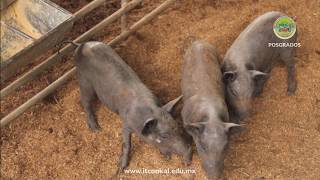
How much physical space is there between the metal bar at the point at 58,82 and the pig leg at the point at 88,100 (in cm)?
37

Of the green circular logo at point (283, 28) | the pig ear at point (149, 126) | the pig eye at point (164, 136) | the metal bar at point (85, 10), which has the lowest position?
the pig eye at point (164, 136)

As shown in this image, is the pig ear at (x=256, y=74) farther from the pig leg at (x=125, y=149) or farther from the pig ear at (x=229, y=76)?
the pig leg at (x=125, y=149)

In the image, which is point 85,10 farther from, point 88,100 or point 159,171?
point 159,171

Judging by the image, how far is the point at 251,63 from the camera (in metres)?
6.16

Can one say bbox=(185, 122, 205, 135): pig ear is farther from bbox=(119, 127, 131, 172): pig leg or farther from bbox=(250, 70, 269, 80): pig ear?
bbox=(250, 70, 269, 80): pig ear

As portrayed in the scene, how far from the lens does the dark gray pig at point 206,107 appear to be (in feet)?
17.1

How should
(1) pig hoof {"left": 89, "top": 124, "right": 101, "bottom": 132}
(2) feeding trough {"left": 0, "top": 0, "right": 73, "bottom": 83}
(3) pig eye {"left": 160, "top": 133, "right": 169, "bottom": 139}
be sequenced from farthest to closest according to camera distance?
(1) pig hoof {"left": 89, "top": 124, "right": 101, "bottom": 132}, (2) feeding trough {"left": 0, "top": 0, "right": 73, "bottom": 83}, (3) pig eye {"left": 160, "top": 133, "right": 169, "bottom": 139}

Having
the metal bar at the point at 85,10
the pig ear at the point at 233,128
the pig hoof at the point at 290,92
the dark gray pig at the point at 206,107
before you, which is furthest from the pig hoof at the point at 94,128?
the pig hoof at the point at 290,92

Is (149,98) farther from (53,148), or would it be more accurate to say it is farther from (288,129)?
(288,129)

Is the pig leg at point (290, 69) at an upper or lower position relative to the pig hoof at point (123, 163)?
upper

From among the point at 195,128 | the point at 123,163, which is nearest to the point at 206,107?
the point at 195,128

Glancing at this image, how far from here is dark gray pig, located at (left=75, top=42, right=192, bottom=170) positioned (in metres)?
5.41

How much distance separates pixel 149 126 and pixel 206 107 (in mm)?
735

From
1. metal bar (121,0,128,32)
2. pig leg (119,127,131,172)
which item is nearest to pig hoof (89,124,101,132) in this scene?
pig leg (119,127,131,172)
